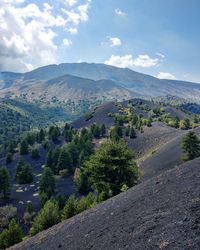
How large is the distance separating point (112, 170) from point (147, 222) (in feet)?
97.9

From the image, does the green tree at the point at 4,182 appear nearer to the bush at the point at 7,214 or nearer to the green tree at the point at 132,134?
the bush at the point at 7,214

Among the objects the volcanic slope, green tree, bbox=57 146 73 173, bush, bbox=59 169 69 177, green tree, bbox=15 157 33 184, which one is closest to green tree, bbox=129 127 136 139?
green tree, bbox=57 146 73 173

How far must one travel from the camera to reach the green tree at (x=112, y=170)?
5459 centimetres

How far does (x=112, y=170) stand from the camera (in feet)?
180

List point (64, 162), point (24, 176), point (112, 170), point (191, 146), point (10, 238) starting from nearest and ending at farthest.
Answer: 1. point (10, 238)
2. point (112, 170)
3. point (191, 146)
4. point (24, 176)
5. point (64, 162)

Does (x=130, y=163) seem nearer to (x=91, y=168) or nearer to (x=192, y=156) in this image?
(x=91, y=168)

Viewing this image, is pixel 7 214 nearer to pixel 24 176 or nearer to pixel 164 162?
pixel 24 176

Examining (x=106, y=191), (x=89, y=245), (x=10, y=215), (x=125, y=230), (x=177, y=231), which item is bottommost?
(x=10, y=215)

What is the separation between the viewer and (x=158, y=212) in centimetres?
2627

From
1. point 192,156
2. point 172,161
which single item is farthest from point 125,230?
point 172,161

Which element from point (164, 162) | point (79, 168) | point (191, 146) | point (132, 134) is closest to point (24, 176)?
point (79, 168)

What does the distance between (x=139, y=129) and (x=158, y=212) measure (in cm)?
14070

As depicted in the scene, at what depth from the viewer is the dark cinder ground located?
67.6ft

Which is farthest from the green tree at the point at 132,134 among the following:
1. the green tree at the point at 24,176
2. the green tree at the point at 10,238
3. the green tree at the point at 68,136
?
the green tree at the point at 10,238
